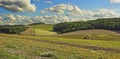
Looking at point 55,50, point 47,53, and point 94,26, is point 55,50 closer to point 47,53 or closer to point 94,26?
point 47,53

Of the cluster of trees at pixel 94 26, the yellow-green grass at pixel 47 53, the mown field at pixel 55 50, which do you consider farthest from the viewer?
the cluster of trees at pixel 94 26

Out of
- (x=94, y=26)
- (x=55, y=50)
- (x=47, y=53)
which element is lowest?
(x=94, y=26)

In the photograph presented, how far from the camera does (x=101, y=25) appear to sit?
149 metres

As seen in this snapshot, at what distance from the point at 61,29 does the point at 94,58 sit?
141538 mm

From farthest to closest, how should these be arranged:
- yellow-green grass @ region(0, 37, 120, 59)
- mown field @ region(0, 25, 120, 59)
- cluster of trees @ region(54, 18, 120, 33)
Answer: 1. cluster of trees @ region(54, 18, 120, 33)
2. mown field @ region(0, 25, 120, 59)
3. yellow-green grass @ region(0, 37, 120, 59)

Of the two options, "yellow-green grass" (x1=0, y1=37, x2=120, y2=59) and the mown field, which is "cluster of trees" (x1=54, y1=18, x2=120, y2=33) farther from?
"yellow-green grass" (x1=0, y1=37, x2=120, y2=59)

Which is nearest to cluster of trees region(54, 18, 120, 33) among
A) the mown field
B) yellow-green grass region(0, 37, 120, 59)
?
the mown field

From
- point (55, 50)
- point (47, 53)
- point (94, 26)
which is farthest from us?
point (94, 26)

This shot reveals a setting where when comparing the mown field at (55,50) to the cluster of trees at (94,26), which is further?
the cluster of trees at (94,26)

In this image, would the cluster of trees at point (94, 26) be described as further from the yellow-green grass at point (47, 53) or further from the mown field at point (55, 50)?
the yellow-green grass at point (47, 53)

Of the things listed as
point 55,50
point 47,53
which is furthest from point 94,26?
point 47,53

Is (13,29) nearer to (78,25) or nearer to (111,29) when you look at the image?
(78,25)

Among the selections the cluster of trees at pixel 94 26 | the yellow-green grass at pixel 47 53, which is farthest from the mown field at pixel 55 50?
the cluster of trees at pixel 94 26

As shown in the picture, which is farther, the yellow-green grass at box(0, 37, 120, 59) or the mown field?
the mown field
